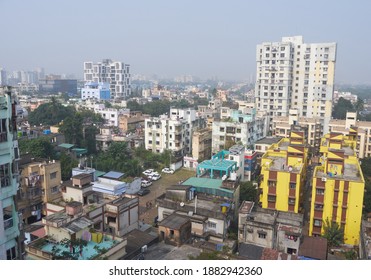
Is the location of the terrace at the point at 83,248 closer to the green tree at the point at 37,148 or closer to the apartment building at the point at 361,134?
the green tree at the point at 37,148

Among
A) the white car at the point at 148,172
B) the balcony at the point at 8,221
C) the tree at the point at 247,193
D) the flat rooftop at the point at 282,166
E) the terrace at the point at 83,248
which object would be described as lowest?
the white car at the point at 148,172

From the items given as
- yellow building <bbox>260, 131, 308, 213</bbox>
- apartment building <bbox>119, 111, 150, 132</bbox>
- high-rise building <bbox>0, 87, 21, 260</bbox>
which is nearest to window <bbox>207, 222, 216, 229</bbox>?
yellow building <bbox>260, 131, 308, 213</bbox>

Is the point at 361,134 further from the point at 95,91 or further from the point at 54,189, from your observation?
the point at 95,91

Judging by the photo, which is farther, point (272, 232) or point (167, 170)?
point (167, 170)

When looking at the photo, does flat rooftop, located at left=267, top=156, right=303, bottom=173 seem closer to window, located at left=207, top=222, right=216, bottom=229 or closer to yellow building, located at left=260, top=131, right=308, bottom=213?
yellow building, located at left=260, top=131, right=308, bottom=213

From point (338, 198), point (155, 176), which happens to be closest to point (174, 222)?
point (338, 198)

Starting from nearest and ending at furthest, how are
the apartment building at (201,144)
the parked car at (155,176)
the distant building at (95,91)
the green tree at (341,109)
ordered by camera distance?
the parked car at (155,176) < the apartment building at (201,144) < the green tree at (341,109) < the distant building at (95,91)

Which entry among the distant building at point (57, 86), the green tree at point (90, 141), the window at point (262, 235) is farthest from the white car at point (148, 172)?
the distant building at point (57, 86)

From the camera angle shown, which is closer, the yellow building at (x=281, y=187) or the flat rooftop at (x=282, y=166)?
the yellow building at (x=281, y=187)
